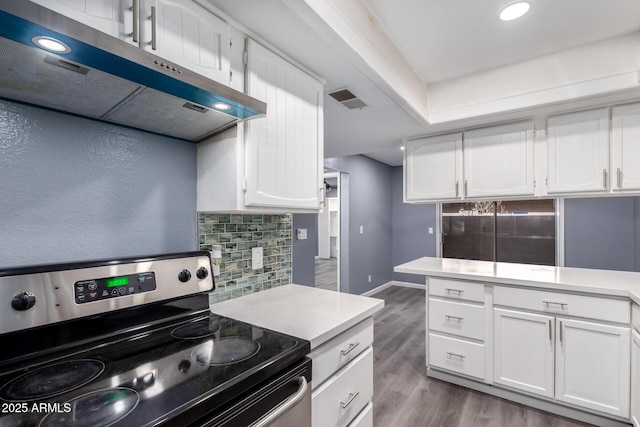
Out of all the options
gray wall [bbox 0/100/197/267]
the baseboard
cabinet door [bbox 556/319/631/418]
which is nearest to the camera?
gray wall [bbox 0/100/197/267]

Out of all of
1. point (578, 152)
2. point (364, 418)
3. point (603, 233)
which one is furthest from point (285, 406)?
point (603, 233)

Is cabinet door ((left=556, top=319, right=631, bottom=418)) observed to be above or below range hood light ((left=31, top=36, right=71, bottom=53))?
below

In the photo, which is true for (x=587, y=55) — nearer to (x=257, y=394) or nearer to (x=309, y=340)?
(x=309, y=340)

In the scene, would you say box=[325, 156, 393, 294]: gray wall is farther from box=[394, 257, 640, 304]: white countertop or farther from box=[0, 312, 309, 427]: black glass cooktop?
box=[0, 312, 309, 427]: black glass cooktop

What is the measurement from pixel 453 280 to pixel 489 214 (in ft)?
11.3

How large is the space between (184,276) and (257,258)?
514mm

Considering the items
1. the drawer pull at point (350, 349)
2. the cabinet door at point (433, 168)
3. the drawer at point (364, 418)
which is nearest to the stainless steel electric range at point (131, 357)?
the drawer pull at point (350, 349)

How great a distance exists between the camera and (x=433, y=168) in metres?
2.78

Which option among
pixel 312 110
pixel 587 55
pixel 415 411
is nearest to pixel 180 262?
pixel 312 110

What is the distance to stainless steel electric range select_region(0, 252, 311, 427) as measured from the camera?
67 cm

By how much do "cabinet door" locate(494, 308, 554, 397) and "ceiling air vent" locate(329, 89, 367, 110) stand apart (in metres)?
1.72

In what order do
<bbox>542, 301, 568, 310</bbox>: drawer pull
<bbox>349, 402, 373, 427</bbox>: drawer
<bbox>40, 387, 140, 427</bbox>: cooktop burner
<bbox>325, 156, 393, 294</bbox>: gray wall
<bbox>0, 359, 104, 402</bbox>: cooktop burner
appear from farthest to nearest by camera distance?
<bbox>325, 156, 393, 294</bbox>: gray wall → <bbox>542, 301, 568, 310</bbox>: drawer pull → <bbox>349, 402, 373, 427</bbox>: drawer → <bbox>0, 359, 104, 402</bbox>: cooktop burner → <bbox>40, 387, 140, 427</bbox>: cooktop burner

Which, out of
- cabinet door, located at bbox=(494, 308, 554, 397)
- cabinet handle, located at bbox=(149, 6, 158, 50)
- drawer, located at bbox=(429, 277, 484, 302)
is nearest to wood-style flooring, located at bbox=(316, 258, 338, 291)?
drawer, located at bbox=(429, 277, 484, 302)

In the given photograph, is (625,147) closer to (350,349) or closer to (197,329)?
(350,349)
